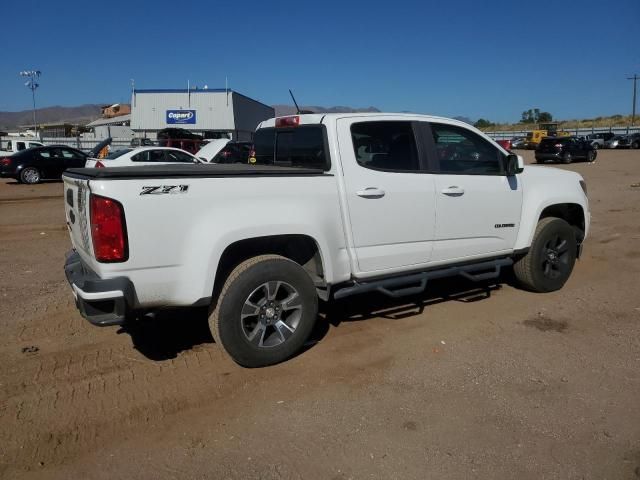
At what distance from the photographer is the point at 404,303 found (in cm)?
558

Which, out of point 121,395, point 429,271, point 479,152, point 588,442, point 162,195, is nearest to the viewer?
point 588,442

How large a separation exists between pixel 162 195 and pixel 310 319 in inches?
59.5

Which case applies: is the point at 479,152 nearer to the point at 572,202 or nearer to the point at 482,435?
the point at 572,202

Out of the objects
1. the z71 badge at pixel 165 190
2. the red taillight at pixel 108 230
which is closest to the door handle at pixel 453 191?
the z71 badge at pixel 165 190

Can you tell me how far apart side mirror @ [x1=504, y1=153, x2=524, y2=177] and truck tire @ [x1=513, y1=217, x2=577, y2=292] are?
2.55 feet

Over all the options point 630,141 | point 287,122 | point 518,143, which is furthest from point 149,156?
point 518,143

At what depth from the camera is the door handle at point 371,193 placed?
4285mm

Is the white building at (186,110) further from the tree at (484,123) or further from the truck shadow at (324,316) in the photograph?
the tree at (484,123)

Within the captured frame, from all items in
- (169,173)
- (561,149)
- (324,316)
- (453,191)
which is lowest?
(324,316)

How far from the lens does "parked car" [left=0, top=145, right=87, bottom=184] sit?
19969mm

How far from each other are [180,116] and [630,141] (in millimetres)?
38329

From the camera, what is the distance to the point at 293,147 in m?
4.82

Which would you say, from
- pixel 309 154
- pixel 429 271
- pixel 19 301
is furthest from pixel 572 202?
pixel 19 301

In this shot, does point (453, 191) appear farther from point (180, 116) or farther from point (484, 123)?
point (484, 123)
